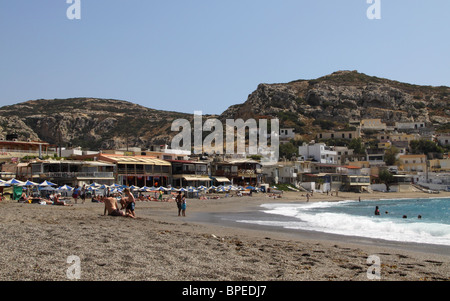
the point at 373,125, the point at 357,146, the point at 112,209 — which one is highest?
the point at 373,125

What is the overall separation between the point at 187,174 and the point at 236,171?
979 centimetres

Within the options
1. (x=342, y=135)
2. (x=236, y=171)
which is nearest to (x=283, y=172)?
(x=236, y=171)

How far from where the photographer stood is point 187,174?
6041 centimetres

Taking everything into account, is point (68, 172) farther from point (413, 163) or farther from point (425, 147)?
point (425, 147)

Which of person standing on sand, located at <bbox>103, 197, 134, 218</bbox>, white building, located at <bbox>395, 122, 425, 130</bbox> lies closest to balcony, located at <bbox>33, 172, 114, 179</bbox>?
person standing on sand, located at <bbox>103, 197, 134, 218</bbox>

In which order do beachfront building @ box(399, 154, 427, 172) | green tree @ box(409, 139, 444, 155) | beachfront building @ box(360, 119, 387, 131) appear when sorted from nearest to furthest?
beachfront building @ box(399, 154, 427, 172) → green tree @ box(409, 139, 444, 155) → beachfront building @ box(360, 119, 387, 131)

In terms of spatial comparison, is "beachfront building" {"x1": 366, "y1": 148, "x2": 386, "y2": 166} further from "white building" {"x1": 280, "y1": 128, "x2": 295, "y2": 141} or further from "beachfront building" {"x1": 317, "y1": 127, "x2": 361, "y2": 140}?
"white building" {"x1": 280, "y1": 128, "x2": 295, "y2": 141}

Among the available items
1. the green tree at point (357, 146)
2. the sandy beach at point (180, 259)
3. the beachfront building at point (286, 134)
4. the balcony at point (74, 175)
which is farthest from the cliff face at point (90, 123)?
the sandy beach at point (180, 259)

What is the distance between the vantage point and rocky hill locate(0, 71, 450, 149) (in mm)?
127000

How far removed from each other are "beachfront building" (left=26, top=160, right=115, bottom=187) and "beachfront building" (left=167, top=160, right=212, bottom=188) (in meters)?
11.7

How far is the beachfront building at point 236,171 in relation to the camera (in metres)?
66.7
